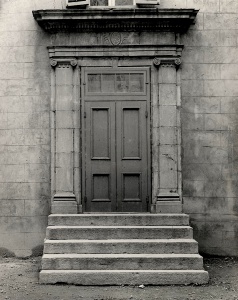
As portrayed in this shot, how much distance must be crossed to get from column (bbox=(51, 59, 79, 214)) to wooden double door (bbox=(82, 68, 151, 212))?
27 centimetres

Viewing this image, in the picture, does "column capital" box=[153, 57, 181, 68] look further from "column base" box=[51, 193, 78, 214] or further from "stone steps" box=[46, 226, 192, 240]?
"stone steps" box=[46, 226, 192, 240]

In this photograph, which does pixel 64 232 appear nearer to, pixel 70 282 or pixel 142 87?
pixel 70 282

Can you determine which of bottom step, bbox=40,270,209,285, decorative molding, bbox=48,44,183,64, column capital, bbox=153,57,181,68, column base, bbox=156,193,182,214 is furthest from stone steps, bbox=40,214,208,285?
decorative molding, bbox=48,44,183,64

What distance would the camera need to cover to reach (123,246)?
7832 mm

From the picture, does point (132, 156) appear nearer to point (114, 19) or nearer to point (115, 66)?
point (115, 66)

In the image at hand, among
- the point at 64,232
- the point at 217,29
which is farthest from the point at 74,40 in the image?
the point at 64,232

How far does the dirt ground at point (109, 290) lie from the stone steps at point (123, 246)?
0.67m

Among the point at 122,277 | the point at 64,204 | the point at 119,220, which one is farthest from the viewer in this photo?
the point at 64,204

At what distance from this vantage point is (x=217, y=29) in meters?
9.33

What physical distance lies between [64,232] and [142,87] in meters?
3.49

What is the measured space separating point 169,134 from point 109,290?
11.6 feet

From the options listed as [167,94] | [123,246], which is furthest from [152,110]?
[123,246]

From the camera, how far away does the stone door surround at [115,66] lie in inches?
356

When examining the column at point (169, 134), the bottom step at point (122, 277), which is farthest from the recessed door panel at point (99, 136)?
the bottom step at point (122, 277)
